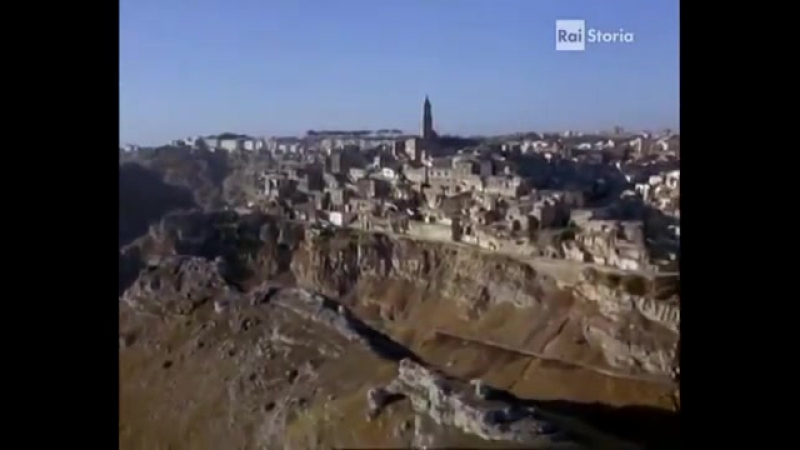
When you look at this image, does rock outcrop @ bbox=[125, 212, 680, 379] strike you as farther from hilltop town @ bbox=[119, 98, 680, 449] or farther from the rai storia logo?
the rai storia logo

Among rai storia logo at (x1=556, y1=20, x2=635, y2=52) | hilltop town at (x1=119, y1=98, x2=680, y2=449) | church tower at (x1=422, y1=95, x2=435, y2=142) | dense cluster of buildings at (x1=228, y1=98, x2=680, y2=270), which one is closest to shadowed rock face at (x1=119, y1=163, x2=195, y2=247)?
hilltop town at (x1=119, y1=98, x2=680, y2=449)

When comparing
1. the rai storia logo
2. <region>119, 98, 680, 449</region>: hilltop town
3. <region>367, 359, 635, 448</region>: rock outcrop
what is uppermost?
the rai storia logo

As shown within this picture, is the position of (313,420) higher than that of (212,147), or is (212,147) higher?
(212,147)

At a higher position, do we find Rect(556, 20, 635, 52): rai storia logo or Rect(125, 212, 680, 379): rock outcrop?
Rect(556, 20, 635, 52): rai storia logo
